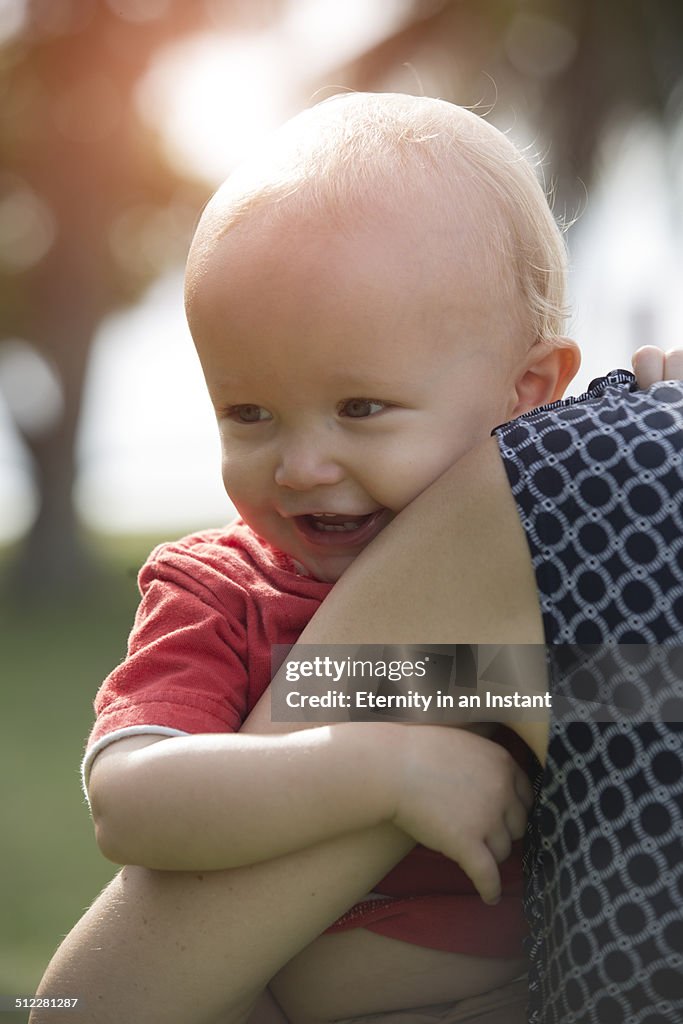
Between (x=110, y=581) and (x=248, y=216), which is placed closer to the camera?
(x=248, y=216)

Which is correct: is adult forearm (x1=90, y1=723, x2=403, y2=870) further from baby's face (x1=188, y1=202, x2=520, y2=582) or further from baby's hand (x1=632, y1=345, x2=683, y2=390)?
baby's hand (x1=632, y1=345, x2=683, y2=390)

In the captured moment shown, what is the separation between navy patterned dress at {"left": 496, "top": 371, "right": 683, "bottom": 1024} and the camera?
4.24 ft

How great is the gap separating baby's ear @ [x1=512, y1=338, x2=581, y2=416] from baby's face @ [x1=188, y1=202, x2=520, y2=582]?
0.10m

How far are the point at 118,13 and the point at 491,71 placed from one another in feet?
13.0

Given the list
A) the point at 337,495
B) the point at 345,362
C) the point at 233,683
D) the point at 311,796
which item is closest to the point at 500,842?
the point at 311,796

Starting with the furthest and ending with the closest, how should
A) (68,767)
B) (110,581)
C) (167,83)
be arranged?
(110,581) < (167,83) < (68,767)

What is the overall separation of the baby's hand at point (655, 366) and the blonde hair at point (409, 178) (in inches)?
8.4

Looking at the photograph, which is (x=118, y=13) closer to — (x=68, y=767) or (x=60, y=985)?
(x=68, y=767)

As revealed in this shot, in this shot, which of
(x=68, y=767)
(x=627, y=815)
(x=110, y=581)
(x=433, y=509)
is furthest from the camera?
(x=110, y=581)

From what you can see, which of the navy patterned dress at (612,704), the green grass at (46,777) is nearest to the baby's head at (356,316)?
the navy patterned dress at (612,704)

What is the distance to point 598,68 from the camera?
39.7 ft

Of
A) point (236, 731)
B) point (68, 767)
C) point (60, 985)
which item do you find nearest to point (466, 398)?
point (236, 731)

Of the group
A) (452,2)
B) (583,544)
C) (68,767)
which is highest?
(452,2)

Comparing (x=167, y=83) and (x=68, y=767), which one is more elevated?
(x=167, y=83)
